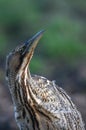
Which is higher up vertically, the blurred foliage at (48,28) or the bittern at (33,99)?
the blurred foliage at (48,28)

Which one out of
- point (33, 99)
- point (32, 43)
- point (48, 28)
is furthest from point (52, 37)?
point (32, 43)

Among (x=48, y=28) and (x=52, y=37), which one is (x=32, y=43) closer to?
(x=52, y=37)

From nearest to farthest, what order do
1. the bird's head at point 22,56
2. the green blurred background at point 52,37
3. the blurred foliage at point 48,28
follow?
the bird's head at point 22,56 → the green blurred background at point 52,37 → the blurred foliage at point 48,28

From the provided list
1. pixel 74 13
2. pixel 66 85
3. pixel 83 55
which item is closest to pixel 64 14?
pixel 74 13

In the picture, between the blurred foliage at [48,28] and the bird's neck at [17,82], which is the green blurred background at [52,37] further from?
the bird's neck at [17,82]

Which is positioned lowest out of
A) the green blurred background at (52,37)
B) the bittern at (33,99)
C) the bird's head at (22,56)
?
the bittern at (33,99)

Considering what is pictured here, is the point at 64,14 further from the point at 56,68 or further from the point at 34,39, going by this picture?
the point at 34,39

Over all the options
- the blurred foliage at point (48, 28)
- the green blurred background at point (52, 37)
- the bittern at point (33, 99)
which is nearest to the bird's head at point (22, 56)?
the bittern at point (33, 99)

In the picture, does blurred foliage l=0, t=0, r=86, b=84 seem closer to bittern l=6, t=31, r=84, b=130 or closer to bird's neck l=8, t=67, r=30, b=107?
bittern l=6, t=31, r=84, b=130
